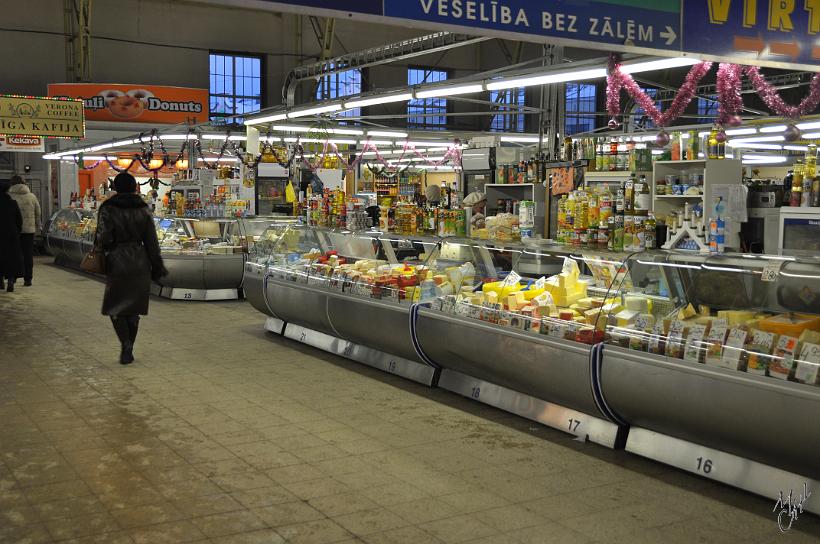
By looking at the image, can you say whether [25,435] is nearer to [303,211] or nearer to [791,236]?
[791,236]

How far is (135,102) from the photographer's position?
21.8 meters

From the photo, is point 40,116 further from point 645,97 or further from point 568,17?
point 568,17

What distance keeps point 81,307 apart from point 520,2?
29.8 feet

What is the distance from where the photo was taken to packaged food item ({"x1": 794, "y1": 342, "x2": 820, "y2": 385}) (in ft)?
13.3

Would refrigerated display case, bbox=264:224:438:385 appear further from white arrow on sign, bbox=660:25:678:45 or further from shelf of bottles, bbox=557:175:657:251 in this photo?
white arrow on sign, bbox=660:25:678:45

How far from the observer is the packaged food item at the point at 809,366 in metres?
4.07

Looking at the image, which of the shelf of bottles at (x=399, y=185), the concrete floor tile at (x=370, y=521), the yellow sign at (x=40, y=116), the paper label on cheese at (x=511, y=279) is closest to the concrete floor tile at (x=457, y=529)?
the concrete floor tile at (x=370, y=521)

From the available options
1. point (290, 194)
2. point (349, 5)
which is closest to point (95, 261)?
point (349, 5)

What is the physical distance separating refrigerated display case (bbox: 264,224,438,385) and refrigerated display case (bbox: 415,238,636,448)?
1.11ft

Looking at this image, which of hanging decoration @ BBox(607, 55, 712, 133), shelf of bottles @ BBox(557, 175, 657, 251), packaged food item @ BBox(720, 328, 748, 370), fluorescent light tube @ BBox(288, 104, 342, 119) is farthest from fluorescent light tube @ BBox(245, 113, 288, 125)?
packaged food item @ BBox(720, 328, 748, 370)

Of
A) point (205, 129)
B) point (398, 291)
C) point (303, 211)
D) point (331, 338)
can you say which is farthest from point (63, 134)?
point (398, 291)

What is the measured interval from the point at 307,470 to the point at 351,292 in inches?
118

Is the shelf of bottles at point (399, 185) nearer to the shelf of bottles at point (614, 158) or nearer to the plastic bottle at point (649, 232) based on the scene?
the shelf of bottles at point (614, 158)

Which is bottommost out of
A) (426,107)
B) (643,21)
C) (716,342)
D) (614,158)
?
→ (716,342)
